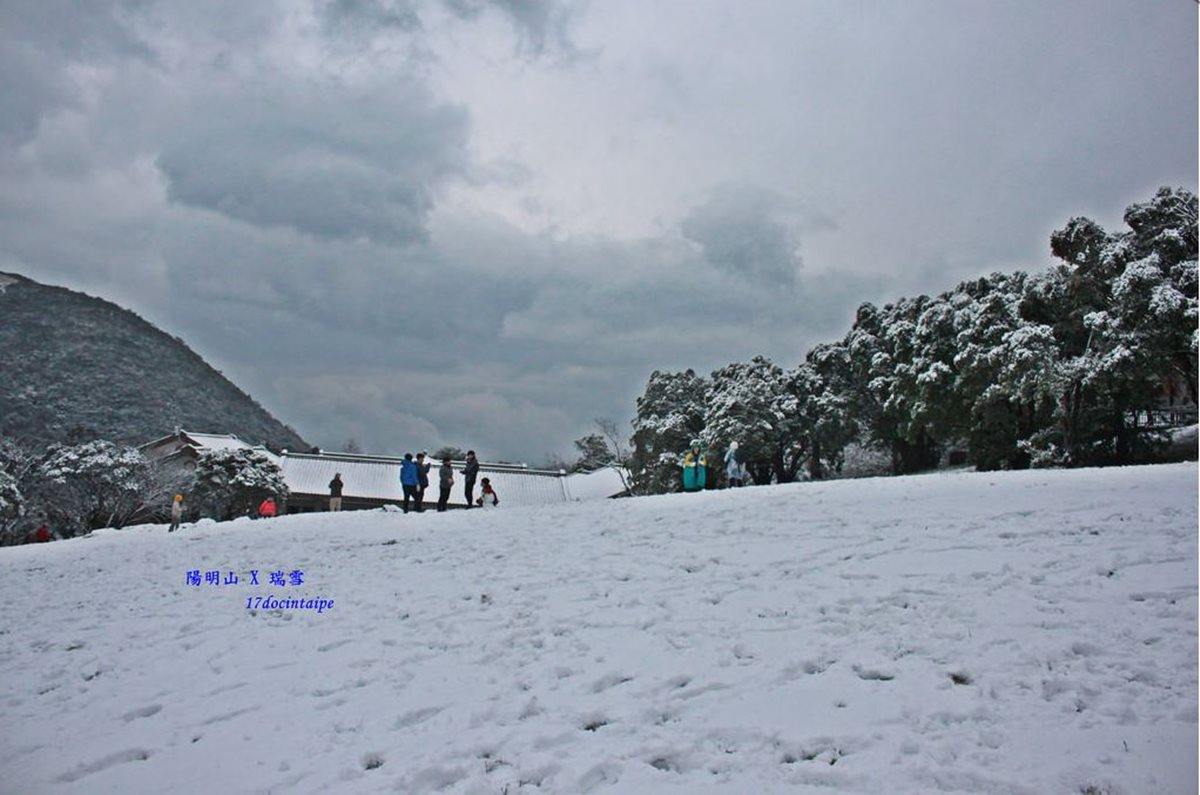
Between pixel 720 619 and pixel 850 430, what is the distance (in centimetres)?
3564

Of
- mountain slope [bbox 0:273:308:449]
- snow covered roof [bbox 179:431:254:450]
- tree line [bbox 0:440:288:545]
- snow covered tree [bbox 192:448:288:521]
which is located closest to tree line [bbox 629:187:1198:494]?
snow covered tree [bbox 192:448:288:521]

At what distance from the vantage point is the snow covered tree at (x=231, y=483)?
39375 mm

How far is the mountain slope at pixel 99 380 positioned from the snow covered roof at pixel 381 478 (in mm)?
13938

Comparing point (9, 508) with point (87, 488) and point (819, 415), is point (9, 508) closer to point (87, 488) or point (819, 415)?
point (87, 488)

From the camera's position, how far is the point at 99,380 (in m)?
65.0

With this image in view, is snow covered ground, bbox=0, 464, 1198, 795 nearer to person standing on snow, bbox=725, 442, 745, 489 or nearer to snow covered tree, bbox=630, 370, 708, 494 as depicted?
person standing on snow, bbox=725, 442, 745, 489

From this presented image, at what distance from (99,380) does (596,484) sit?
44.7 metres

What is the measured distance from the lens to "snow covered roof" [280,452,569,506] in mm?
56094

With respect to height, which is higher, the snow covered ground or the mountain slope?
the mountain slope

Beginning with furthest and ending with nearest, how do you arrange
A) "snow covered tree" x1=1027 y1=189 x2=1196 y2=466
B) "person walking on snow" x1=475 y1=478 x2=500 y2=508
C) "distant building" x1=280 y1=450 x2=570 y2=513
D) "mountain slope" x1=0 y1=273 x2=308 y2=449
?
"distant building" x1=280 y1=450 x2=570 y2=513
"mountain slope" x1=0 y1=273 x2=308 y2=449
"person walking on snow" x1=475 y1=478 x2=500 y2=508
"snow covered tree" x1=1027 y1=189 x2=1196 y2=466

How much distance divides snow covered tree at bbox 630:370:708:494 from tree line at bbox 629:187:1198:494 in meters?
0.11

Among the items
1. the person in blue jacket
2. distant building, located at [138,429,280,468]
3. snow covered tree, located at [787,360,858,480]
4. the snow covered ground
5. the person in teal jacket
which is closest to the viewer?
the snow covered ground

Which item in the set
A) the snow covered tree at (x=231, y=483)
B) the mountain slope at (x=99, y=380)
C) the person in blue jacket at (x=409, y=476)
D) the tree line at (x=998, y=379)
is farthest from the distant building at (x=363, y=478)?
the person in blue jacket at (x=409, y=476)

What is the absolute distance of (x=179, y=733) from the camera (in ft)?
23.3
